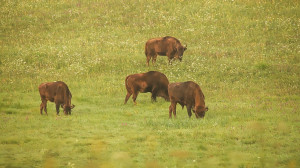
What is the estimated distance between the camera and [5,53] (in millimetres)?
35875

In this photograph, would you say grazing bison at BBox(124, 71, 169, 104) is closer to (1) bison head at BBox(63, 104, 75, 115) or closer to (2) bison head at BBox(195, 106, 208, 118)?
(1) bison head at BBox(63, 104, 75, 115)

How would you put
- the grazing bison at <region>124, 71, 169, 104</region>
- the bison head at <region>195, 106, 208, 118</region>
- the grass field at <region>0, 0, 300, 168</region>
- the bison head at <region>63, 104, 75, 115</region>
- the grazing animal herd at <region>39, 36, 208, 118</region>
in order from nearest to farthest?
the grass field at <region>0, 0, 300, 168</region> < the bison head at <region>195, 106, 208, 118</region> < the grazing animal herd at <region>39, 36, 208, 118</region> < the bison head at <region>63, 104, 75, 115</region> < the grazing bison at <region>124, 71, 169, 104</region>

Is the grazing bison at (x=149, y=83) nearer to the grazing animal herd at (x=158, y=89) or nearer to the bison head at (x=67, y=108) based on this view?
the grazing animal herd at (x=158, y=89)

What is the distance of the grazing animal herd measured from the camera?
19.6 m

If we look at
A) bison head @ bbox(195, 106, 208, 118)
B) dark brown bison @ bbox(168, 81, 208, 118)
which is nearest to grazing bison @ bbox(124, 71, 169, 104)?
dark brown bison @ bbox(168, 81, 208, 118)

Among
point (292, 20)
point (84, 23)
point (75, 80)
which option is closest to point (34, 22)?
point (84, 23)

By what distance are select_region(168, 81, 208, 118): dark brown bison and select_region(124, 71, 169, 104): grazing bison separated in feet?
12.2

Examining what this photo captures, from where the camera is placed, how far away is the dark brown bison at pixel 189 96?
1941 cm

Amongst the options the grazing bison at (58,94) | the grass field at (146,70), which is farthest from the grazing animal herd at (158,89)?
the grass field at (146,70)

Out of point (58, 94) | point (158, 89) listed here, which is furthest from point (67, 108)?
point (158, 89)

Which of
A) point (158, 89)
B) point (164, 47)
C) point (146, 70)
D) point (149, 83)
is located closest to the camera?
point (149, 83)

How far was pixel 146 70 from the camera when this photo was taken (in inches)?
1227

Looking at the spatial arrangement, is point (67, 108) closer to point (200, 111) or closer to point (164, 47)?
point (200, 111)

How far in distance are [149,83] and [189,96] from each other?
461 centimetres
